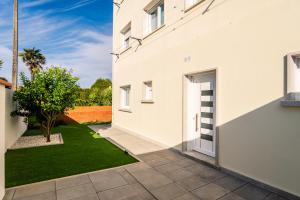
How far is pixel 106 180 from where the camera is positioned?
151 inches

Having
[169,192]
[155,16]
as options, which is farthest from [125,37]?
[169,192]

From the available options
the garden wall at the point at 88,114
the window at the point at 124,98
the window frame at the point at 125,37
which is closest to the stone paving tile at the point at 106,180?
the window at the point at 124,98

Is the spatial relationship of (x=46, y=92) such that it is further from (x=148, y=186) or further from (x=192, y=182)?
(x=192, y=182)

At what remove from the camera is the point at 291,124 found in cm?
302

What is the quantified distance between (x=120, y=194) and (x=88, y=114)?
11961 mm

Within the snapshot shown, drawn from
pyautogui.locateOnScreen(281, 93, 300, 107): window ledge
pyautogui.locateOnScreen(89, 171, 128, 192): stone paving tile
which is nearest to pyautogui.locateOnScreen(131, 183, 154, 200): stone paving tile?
pyautogui.locateOnScreen(89, 171, 128, 192): stone paving tile

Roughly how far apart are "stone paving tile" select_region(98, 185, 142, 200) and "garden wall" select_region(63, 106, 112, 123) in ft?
37.6

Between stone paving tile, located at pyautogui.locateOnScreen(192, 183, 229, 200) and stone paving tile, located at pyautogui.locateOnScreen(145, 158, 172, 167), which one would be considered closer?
stone paving tile, located at pyautogui.locateOnScreen(192, 183, 229, 200)

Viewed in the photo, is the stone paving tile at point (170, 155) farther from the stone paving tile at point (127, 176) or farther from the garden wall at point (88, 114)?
the garden wall at point (88, 114)

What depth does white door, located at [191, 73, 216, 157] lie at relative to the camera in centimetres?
490

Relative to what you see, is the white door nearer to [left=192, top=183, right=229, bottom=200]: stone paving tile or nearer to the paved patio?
the paved patio

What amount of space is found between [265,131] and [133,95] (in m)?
6.32

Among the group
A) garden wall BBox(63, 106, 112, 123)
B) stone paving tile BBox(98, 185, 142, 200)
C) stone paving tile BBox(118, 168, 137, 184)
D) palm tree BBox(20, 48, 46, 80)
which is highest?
palm tree BBox(20, 48, 46, 80)

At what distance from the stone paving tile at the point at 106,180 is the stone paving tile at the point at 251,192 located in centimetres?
229
